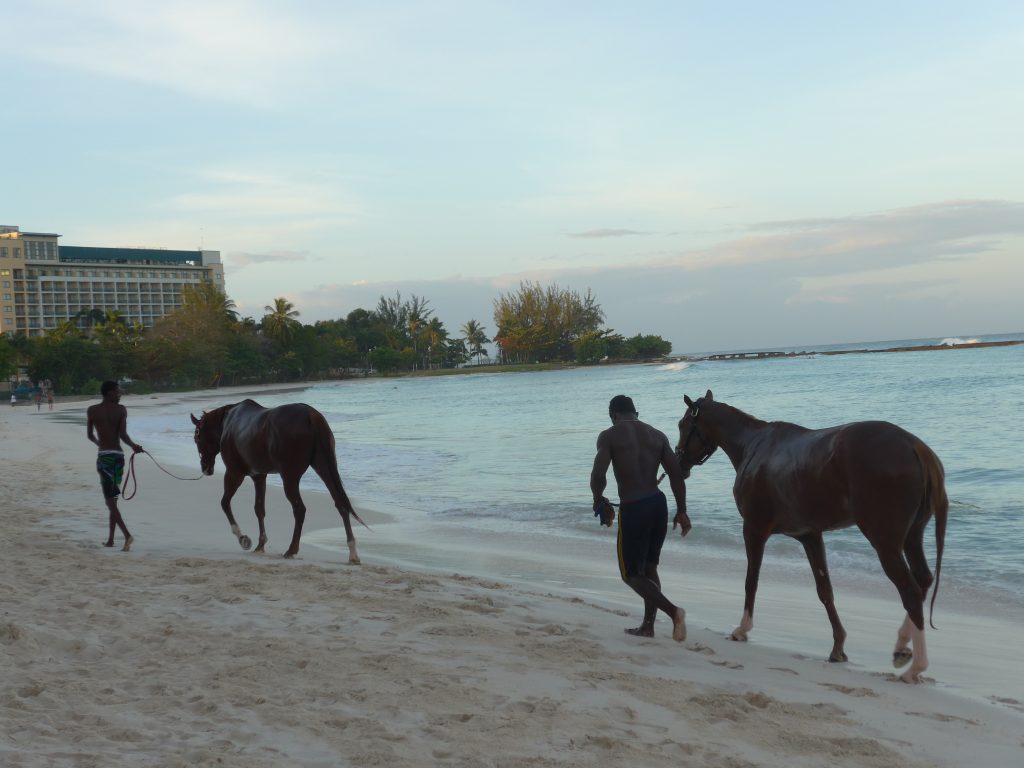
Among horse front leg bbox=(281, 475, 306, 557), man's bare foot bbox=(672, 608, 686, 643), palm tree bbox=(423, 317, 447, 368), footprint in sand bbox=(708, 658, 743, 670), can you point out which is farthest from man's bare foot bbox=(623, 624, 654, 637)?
palm tree bbox=(423, 317, 447, 368)

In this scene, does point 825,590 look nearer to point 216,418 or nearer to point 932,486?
point 932,486

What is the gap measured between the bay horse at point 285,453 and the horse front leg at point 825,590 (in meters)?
4.52

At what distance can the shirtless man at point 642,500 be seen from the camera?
5688 mm

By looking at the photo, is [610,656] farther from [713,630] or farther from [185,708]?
[185,708]

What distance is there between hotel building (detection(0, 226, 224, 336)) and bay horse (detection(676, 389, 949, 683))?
505ft

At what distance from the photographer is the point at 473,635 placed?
562cm

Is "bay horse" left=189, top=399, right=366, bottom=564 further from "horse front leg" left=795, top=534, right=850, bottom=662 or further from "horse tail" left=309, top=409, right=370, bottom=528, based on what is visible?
"horse front leg" left=795, top=534, right=850, bottom=662

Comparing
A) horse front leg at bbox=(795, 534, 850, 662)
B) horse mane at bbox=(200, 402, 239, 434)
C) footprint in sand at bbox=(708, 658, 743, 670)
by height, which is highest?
horse mane at bbox=(200, 402, 239, 434)

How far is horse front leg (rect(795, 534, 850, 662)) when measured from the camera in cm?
554

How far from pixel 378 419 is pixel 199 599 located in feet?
115

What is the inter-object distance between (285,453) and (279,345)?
101 meters

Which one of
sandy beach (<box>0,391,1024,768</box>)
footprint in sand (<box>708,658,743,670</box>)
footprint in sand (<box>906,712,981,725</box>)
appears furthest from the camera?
footprint in sand (<box>708,658,743,670</box>)

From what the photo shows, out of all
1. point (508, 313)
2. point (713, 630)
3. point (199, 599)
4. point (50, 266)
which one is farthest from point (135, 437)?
point (50, 266)

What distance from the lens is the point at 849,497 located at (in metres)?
5.29
